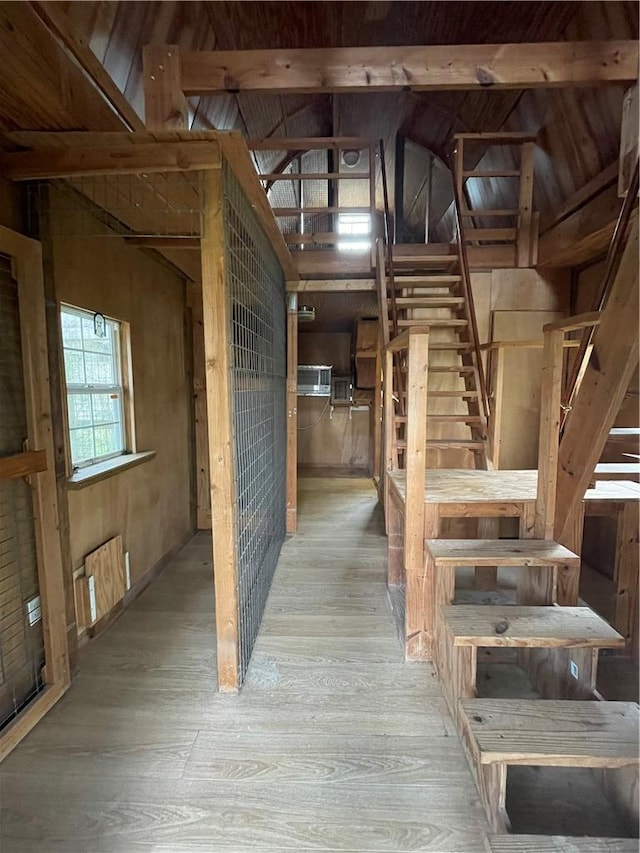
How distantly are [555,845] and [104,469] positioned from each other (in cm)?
240

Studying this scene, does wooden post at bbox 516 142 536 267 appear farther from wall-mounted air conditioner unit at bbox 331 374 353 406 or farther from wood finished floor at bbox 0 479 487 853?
wood finished floor at bbox 0 479 487 853

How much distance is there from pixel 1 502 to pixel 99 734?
1030mm

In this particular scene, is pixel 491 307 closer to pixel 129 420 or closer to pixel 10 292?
pixel 129 420

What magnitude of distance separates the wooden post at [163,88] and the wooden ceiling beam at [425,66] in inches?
1.8

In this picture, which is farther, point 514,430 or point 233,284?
point 514,430

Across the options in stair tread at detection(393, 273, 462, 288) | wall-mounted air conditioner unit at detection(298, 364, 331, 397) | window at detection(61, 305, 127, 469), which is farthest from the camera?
wall-mounted air conditioner unit at detection(298, 364, 331, 397)

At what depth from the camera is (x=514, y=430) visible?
350 centimetres

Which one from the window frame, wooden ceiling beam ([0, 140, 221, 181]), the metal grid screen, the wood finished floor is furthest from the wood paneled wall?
the metal grid screen

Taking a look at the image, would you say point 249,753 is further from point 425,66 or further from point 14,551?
point 425,66

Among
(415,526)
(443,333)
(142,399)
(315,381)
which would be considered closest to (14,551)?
(142,399)

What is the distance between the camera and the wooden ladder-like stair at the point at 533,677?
3.89ft

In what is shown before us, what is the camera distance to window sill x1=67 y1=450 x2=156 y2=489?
6.39 feet

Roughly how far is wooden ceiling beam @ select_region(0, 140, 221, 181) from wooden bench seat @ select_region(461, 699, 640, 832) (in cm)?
227

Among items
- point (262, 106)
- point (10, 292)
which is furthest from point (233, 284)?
point (262, 106)
